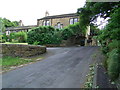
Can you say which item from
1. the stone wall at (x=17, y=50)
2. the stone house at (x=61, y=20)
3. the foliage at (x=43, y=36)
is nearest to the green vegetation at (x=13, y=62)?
the stone wall at (x=17, y=50)

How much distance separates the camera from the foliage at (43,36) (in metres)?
16.8

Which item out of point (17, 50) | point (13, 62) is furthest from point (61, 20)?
point (13, 62)

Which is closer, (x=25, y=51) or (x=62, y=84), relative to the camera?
(x=62, y=84)

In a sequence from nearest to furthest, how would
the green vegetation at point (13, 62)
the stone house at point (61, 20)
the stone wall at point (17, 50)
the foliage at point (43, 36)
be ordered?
the green vegetation at point (13, 62) < the stone wall at point (17, 50) < the foliage at point (43, 36) < the stone house at point (61, 20)

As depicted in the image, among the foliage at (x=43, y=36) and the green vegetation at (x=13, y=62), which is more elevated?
the foliage at (x=43, y=36)

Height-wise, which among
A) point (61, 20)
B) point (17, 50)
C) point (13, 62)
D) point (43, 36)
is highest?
point (61, 20)

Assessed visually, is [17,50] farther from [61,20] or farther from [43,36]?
[61,20]

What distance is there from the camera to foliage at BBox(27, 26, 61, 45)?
55.2 ft

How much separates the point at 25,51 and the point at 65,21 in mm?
18321

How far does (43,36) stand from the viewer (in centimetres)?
1689

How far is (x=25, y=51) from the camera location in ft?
A: 32.0

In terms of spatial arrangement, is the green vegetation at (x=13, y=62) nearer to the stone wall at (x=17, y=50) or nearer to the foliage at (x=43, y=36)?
the stone wall at (x=17, y=50)

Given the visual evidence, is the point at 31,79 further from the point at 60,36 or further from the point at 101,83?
the point at 60,36

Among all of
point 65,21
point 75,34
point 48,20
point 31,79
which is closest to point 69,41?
point 75,34
